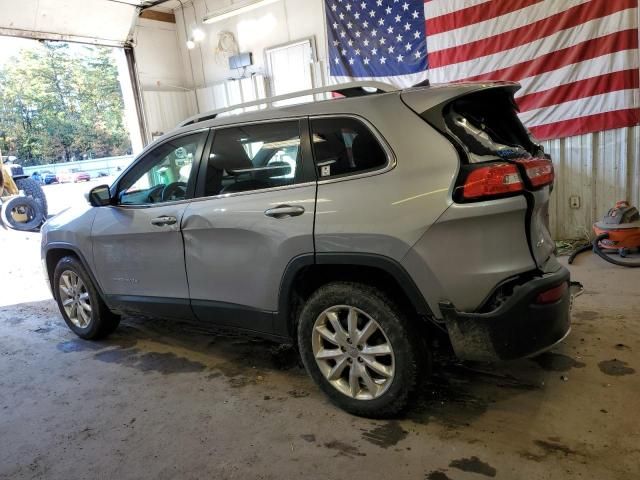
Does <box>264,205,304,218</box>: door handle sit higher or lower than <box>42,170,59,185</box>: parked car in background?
lower

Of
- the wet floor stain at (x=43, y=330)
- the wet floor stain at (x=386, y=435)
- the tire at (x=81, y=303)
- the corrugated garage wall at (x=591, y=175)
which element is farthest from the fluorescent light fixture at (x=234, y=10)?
the wet floor stain at (x=386, y=435)

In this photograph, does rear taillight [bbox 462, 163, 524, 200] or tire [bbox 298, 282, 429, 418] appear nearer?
rear taillight [bbox 462, 163, 524, 200]

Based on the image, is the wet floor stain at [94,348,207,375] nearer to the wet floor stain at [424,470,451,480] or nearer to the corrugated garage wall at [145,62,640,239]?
the wet floor stain at [424,470,451,480]

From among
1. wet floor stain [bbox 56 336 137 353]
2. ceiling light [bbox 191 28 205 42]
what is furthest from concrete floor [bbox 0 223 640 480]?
ceiling light [bbox 191 28 205 42]

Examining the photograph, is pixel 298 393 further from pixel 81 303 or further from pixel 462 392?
pixel 81 303

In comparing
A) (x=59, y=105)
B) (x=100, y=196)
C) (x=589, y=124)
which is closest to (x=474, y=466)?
(x=100, y=196)

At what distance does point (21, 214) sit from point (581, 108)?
34.1ft

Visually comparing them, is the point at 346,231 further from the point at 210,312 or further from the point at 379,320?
the point at 210,312

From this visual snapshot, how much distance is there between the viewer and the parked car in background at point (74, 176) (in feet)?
48.2

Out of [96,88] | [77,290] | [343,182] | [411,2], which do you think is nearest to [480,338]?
[343,182]

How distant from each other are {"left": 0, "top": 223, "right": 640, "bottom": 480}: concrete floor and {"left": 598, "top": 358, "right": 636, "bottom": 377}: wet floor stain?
1cm

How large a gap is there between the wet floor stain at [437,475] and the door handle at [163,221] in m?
2.13

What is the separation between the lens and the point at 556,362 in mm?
3143

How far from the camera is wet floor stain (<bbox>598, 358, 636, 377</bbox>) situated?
2943 mm
